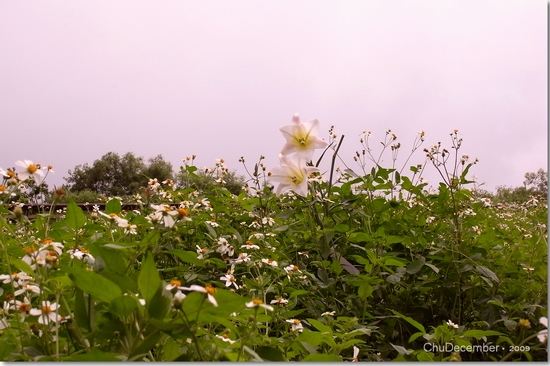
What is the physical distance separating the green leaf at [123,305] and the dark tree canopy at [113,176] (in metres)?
1.17

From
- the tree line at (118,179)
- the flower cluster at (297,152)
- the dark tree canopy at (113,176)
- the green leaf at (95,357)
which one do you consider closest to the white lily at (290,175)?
the flower cluster at (297,152)

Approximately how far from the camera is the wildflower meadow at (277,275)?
1.47 feet

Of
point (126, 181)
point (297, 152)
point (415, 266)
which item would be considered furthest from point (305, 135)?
point (126, 181)

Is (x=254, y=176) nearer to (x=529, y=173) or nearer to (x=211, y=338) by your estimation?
(x=529, y=173)

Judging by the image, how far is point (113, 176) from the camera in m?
1.86

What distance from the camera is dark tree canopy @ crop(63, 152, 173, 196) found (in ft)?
5.46

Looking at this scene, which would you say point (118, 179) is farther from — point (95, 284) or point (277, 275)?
point (95, 284)

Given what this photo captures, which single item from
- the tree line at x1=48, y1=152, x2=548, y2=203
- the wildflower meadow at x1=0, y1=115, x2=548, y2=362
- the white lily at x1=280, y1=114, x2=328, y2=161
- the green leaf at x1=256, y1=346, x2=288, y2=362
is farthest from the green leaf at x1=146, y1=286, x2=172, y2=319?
the tree line at x1=48, y1=152, x2=548, y2=203

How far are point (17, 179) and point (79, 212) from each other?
127mm

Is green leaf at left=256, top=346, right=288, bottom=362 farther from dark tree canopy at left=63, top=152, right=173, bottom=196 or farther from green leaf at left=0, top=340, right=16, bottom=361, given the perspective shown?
dark tree canopy at left=63, top=152, right=173, bottom=196

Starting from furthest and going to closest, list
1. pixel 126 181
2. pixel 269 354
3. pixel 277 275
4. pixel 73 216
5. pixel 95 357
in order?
pixel 126 181 < pixel 277 275 < pixel 73 216 < pixel 269 354 < pixel 95 357

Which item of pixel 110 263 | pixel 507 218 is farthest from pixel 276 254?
pixel 507 218

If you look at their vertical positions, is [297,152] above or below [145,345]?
above

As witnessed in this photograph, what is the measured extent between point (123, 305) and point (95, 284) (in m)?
0.03
